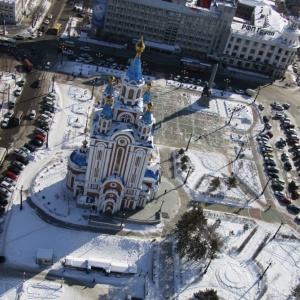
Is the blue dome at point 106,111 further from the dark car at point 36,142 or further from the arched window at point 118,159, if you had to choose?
the dark car at point 36,142

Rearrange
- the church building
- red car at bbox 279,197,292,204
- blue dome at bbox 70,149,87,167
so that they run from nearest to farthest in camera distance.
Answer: the church building → blue dome at bbox 70,149,87,167 → red car at bbox 279,197,292,204

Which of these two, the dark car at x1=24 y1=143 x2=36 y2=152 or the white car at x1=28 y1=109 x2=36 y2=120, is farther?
the white car at x1=28 y1=109 x2=36 y2=120

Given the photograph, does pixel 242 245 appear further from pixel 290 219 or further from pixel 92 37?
pixel 92 37

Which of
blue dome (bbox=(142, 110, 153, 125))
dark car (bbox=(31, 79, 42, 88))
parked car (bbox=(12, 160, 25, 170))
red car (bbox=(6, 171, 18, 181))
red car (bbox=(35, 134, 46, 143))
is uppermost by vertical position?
blue dome (bbox=(142, 110, 153, 125))

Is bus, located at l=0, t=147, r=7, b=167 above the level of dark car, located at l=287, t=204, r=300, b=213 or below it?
below

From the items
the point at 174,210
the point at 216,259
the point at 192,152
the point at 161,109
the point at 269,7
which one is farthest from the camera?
the point at 269,7

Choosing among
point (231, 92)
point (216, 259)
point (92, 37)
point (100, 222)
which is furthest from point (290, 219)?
point (92, 37)

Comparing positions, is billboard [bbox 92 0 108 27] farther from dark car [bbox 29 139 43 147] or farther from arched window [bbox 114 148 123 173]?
arched window [bbox 114 148 123 173]

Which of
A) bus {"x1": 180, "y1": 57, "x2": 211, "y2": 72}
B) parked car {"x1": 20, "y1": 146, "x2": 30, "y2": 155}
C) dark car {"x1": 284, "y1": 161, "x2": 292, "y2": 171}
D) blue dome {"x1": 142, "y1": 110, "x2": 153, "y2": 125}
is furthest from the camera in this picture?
bus {"x1": 180, "y1": 57, "x2": 211, "y2": 72}

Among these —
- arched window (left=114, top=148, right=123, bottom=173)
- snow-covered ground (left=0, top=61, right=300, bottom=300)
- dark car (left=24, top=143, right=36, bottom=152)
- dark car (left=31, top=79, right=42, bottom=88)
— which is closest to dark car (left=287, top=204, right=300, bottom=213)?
snow-covered ground (left=0, top=61, right=300, bottom=300)
